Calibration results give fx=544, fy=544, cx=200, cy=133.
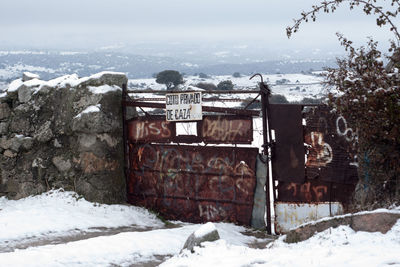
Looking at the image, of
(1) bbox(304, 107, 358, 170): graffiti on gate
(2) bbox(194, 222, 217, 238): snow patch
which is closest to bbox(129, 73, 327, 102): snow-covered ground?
Result: (1) bbox(304, 107, 358, 170): graffiti on gate

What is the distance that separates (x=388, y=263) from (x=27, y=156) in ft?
32.5

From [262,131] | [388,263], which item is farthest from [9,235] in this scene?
[388,263]

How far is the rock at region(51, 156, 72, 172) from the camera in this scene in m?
12.8

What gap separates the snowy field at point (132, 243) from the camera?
21.3ft

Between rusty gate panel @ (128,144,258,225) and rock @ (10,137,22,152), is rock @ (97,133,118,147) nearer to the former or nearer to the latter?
rusty gate panel @ (128,144,258,225)

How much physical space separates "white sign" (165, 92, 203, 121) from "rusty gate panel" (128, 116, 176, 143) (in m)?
0.26

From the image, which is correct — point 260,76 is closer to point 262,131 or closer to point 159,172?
point 262,131

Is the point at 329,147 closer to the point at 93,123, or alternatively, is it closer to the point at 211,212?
the point at 211,212

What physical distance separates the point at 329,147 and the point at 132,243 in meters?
3.97

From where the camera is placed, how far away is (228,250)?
7359 mm

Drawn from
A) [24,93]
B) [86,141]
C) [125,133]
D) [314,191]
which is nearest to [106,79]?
[125,133]

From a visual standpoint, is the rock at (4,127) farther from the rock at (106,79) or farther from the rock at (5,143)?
the rock at (106,79)

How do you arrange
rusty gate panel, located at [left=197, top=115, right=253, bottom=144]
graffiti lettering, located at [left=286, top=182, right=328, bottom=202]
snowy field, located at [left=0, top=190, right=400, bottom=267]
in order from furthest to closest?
rusty gate panel, located at [left=197, top=115, right=253, bottom=144]
graffiti lettering, located at [left=286, top=182, right=328, bottom=202]
snowy field, located at [left=0, top=190, right=400, bottom=267]

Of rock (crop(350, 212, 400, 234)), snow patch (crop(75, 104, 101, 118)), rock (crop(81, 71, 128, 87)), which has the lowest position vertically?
rock (crop(350, 212, 400, 234))
